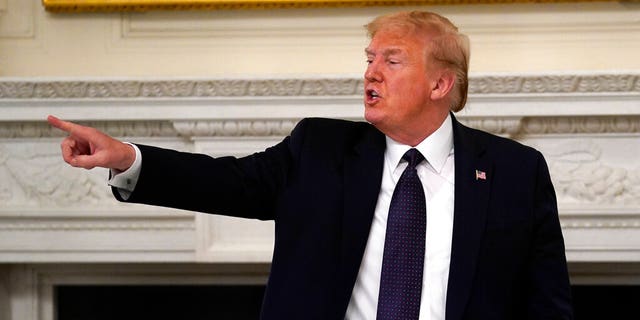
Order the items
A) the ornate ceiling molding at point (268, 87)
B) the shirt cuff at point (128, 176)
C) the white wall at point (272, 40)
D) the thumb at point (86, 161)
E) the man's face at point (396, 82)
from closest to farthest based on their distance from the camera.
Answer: the thumb at point (86, 161) → the shirt cuff at point (128, 176) → the man's face at point (396, 82) → the ornate ceiling molding at point (268, 87) → the white wall at point (272, 40)

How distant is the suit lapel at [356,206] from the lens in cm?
219

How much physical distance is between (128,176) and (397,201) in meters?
0.53

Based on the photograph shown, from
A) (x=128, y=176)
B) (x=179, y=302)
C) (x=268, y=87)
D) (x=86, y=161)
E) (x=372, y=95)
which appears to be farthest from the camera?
(x=179, y=302)

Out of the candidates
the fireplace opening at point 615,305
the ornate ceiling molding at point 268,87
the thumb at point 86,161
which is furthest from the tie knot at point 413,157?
the fireplace opening at point 615,305

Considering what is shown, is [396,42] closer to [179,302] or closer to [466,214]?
[466,214]

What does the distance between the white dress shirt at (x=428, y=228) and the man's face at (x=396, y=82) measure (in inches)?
2.5

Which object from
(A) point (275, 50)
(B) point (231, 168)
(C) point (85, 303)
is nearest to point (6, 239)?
(C) point (85, 303)

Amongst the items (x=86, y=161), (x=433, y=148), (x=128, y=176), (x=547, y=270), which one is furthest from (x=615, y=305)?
(x=86, y=161)

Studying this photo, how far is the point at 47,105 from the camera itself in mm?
3832

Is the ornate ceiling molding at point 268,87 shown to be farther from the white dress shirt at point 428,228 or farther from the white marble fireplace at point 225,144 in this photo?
the white dress shirt at point 428,228

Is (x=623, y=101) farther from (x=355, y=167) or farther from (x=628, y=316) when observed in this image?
(x=355, y=167)

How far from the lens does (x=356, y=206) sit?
223 cm

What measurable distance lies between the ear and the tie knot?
133 millimetres

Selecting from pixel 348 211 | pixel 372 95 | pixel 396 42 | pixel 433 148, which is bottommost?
pixel 348 211
